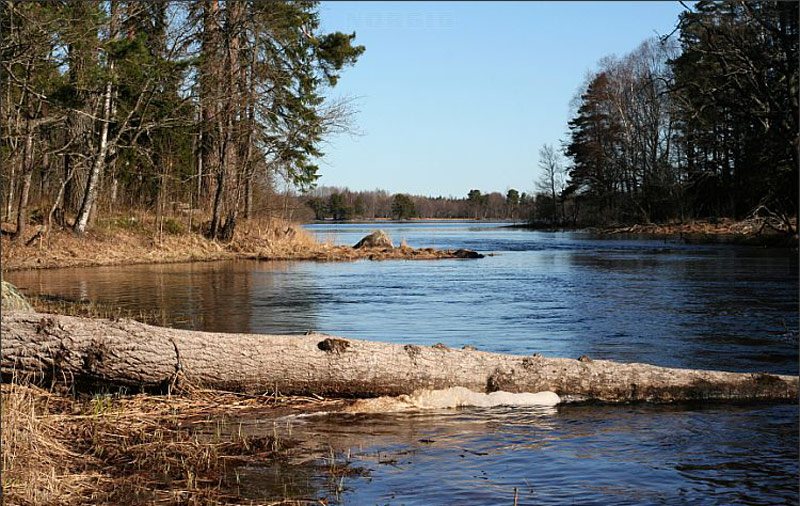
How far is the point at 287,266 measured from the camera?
94.4ft

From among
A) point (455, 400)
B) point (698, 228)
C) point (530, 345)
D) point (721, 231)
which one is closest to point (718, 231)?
point (721, 231)

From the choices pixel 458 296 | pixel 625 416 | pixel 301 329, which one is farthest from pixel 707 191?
pixel 625 416

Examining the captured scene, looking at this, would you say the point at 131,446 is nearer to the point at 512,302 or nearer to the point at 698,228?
the point at 512,302

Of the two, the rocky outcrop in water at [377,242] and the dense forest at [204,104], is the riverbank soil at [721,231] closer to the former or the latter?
the dense forest at [204,104]

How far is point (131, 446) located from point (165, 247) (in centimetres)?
2403

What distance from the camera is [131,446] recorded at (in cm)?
625

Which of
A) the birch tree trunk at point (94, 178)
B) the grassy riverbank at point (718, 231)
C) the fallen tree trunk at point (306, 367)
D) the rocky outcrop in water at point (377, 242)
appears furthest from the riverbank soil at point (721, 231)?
the fallen tree trunk at point (306, 367)

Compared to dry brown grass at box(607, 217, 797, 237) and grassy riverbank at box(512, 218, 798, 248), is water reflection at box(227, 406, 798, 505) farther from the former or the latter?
dry brown grass at box(607, 217, 797, 237)

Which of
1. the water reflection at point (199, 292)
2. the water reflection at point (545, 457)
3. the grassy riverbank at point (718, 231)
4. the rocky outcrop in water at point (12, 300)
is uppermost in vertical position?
the grassy riverbank at point (718, 231)

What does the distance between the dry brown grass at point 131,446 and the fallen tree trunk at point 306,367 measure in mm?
206

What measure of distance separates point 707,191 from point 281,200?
32.0m

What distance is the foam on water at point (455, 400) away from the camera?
7.88m

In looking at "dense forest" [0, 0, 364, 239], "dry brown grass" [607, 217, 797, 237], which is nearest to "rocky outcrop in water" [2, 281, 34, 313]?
"dense forest" [0, 0, 364, 239]

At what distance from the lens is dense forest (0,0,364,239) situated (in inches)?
944
